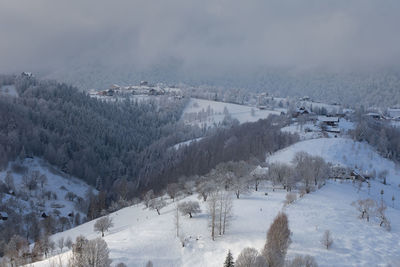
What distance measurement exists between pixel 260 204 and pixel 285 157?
117ft

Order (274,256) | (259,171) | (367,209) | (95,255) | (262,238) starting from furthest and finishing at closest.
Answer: (259,171)
(367,209)
(262,238)
(274,256)
(95,255)

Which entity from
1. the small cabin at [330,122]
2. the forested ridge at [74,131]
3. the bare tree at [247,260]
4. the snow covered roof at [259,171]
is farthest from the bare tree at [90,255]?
the small cabin at [330,122]

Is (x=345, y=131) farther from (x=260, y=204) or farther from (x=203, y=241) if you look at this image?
(x=203, y=241)

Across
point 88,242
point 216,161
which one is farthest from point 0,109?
point 88,242

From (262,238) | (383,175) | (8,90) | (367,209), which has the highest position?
(8,90)

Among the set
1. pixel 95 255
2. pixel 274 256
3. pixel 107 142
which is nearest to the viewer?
pixel 95 255

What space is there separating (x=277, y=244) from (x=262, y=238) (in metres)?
5.71

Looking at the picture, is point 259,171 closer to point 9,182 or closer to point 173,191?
point 173,191

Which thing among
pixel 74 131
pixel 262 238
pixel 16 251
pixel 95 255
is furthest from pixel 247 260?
pixel 74 131

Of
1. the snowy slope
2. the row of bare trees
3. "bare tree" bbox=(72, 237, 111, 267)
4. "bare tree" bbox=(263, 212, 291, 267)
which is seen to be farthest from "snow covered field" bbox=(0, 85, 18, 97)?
the row of bare trees

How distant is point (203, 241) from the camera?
38.4 metres

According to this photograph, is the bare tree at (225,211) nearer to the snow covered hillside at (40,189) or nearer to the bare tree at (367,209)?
the bare tree at (367,209)

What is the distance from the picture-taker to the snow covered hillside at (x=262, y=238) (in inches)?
1313

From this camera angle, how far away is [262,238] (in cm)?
3625
